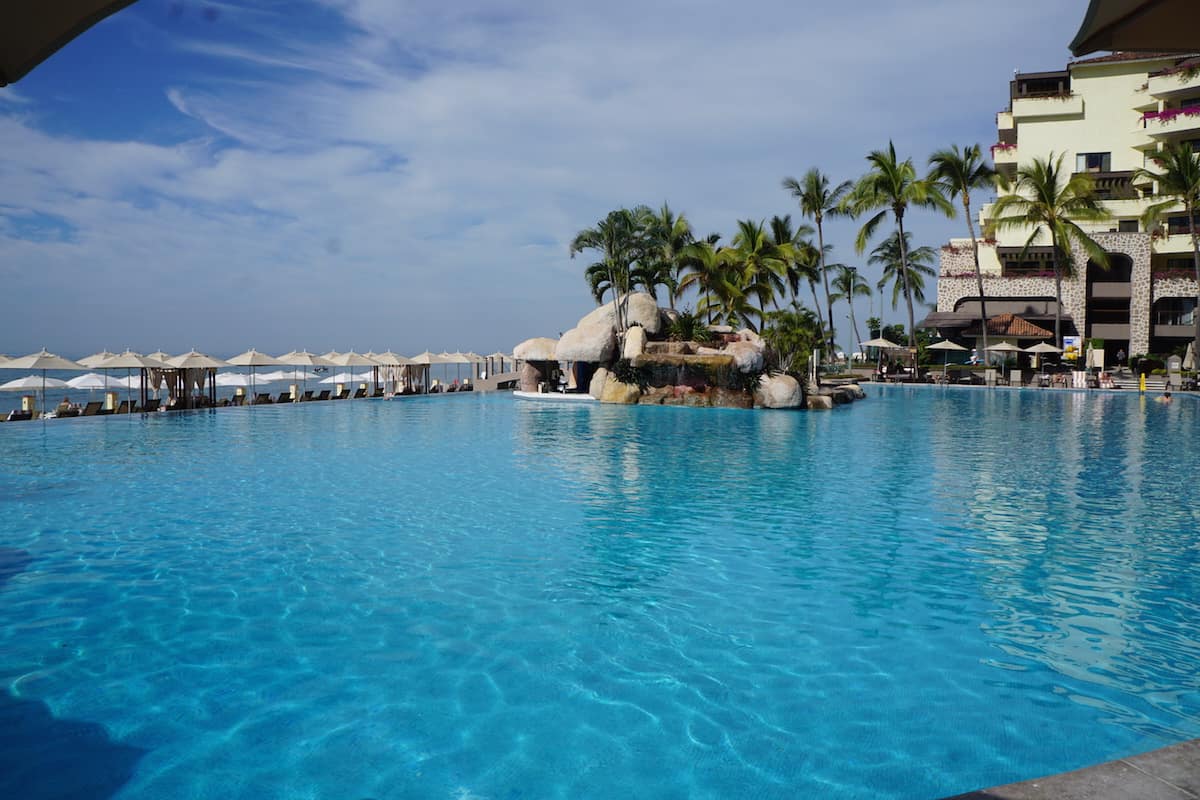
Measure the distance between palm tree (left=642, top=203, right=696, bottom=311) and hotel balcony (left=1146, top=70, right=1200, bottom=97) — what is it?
28.4 meters

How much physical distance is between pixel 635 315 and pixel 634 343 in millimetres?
2842

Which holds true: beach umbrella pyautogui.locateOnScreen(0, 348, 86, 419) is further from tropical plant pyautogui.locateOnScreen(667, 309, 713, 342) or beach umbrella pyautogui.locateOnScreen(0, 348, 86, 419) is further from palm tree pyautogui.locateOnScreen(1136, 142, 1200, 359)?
palm tree pyautogui.locateOnScreen(1136, 142, 1200, 359)

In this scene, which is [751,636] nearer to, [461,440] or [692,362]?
[461,440]

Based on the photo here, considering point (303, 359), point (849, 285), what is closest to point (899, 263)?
point (849, 285)

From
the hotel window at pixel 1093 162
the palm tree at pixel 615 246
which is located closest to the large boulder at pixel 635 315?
the palm tree at pixel 615 246

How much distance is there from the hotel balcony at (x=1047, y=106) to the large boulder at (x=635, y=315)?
30.5 meters

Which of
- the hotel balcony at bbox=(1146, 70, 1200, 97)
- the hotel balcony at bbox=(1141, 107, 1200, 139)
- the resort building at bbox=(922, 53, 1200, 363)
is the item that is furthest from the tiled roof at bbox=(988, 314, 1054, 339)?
the hotel balcony at bbox=(1146, 70, 1200, 97)

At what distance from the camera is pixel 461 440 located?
18.3 metres

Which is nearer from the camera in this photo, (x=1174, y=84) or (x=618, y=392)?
(x=618, y=392)

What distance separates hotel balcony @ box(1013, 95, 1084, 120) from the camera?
45.9 meters

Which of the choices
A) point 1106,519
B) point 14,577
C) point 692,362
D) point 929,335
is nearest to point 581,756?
point 14,577

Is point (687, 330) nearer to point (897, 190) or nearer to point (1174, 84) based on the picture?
point (897, 190)

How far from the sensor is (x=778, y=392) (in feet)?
87.8

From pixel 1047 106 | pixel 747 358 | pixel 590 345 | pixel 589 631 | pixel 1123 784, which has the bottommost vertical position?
pixel 589 631
